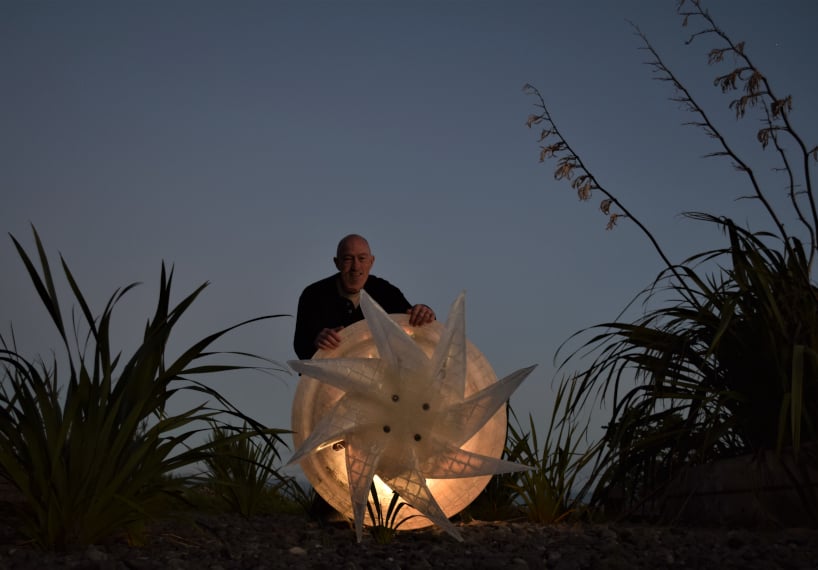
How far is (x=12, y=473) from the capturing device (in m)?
2.41

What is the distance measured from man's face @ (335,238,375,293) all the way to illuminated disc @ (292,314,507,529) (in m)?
0.87

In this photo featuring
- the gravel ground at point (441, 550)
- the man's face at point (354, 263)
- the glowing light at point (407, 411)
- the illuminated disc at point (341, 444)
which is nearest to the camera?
the gravel ground at point (441, 550)

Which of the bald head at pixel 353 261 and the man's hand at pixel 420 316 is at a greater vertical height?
the bald head at pixel 353 261

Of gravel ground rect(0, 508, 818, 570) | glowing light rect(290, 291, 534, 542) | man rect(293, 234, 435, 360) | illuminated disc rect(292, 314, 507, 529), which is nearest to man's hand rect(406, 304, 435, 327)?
illuminated disc rect(292, 314, 507, 529)

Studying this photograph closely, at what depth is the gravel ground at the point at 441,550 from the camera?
2.40m

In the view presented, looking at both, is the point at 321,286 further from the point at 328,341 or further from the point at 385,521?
the point at 385,521

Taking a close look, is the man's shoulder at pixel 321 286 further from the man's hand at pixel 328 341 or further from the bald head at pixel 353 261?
the man's hand at pixel 328 341

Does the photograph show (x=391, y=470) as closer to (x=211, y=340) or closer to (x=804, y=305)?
(x=211, y=340)

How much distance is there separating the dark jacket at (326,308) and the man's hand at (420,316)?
85 centimetres

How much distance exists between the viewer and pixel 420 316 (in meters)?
3.62

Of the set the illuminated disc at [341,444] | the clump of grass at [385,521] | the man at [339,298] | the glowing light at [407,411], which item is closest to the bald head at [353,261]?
the man at [339,298]

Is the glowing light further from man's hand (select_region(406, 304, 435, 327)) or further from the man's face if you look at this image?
the man's face

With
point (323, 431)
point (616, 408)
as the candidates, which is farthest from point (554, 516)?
point (323, 431)

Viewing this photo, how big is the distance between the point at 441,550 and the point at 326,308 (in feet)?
6.48
